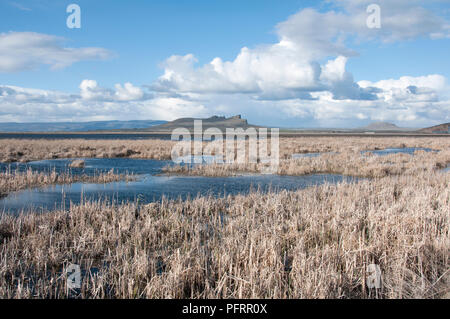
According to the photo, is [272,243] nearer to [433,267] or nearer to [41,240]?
[433,267]

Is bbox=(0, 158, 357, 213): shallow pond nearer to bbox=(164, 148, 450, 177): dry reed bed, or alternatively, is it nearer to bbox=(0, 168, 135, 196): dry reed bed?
bbox=(0, 168, 135, 196): dry reed bed

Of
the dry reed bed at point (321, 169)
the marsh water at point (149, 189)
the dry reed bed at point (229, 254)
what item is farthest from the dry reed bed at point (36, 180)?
the dry reed bed at point (229, 254)

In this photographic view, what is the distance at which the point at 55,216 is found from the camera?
967 cm

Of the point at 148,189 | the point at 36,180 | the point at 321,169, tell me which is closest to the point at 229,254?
the point at 148,189

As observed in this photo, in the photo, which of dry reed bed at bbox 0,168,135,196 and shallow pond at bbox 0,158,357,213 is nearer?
shallow pond at bbox 0,158,357,213

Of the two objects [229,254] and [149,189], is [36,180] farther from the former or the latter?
[229,254]

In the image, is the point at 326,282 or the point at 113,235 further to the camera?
the point at 113,235

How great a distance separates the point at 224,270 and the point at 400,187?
39.5 feet

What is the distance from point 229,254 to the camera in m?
6.89

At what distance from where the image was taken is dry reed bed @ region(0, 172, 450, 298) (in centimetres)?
562

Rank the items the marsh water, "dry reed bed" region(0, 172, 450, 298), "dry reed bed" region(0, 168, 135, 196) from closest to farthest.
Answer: "dry reed bed" region(0, 172, 450, 298)
the marsh water
"dry reed bed" region(0, 168, 135, 196)

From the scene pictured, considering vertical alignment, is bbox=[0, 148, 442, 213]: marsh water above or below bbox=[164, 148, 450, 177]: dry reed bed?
below

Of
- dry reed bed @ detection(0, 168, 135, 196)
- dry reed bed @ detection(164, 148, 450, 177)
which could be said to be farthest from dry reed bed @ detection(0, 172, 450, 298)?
dry reed bed @ detection(164, 148, 450, 177)
